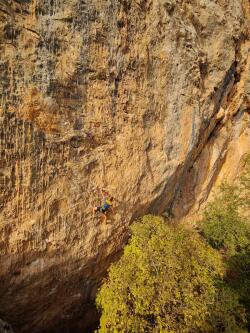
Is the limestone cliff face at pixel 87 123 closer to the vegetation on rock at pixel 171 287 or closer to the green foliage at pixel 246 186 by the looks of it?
the vegetation on rock at pixel 171 287

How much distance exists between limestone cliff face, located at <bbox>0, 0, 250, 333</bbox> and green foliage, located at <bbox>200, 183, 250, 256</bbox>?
2.46 meters

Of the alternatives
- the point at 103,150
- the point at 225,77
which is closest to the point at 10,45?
the point at 103,150

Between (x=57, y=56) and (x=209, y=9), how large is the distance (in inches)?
273

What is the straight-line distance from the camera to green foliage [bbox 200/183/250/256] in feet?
34.5

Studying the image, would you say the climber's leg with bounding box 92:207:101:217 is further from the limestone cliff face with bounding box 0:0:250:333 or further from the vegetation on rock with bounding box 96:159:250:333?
the vegetation on rock with bounding box 96:159:250:333

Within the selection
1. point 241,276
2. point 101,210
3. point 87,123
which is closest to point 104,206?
point 101,210

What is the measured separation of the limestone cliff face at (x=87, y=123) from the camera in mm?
6051

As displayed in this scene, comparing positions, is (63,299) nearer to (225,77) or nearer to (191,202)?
(191,202)

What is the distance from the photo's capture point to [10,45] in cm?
565

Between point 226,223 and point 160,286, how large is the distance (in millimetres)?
5923

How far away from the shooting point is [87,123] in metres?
7.27

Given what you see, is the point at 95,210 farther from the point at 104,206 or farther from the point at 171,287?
the point at 171,287

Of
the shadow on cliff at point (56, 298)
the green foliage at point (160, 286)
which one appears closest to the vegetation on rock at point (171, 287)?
the green foliage at point (160, 286)

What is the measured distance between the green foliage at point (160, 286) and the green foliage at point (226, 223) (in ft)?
9.73
